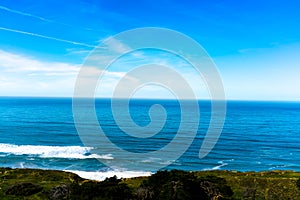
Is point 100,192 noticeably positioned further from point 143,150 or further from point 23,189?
point 143,150

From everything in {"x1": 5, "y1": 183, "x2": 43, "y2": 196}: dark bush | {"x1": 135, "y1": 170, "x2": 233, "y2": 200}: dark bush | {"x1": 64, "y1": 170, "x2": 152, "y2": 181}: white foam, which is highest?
{"x1": 135, "y1": 170, "x2": 233, "y2": 200}: dark bush

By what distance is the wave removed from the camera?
8196cm

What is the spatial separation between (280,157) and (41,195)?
2973 inches

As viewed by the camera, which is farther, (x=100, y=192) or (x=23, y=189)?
(x=23, y=189)

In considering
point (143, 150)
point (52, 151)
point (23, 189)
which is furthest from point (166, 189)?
point (143, 150)

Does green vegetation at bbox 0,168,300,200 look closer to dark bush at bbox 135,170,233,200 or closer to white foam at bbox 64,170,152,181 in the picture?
dark bush at bbox 135,170,233,200

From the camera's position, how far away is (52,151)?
86625 mm

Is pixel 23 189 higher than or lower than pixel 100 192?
lower

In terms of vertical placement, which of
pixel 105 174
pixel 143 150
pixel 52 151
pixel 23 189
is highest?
pixel 23 189

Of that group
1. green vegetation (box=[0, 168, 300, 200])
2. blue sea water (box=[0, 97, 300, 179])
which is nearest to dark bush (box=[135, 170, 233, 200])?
green vegetation (box=[0, 168, 300, 200])

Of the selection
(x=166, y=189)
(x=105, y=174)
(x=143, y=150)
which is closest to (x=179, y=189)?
(x=166, y=189)

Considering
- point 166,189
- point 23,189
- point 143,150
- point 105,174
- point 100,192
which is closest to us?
point 100,192

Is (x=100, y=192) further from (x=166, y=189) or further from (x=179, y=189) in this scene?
(x=179, y=189)

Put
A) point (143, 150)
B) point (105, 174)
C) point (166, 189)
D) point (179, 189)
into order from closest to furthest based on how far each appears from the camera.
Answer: point (179, 189)
point (166, 189)
point (105, 174)
point (143, 150)
